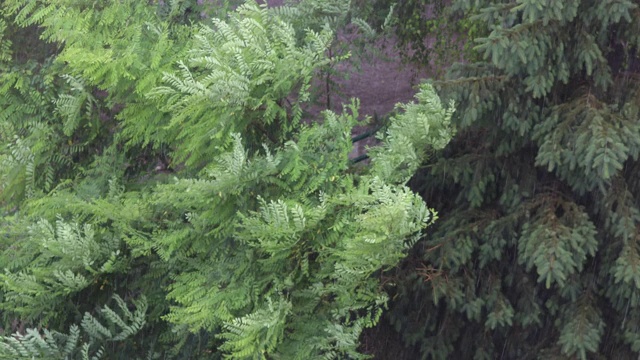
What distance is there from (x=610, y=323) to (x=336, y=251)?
102 inches

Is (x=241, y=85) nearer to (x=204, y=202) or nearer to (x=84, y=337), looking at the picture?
(x=204, y=202)

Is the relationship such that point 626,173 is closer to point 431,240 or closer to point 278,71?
point 431,240

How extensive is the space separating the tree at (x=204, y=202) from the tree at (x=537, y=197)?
487 mm

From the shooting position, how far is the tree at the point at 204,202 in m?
6.46

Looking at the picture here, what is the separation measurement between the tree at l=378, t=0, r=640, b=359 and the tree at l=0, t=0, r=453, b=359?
0.49 metres

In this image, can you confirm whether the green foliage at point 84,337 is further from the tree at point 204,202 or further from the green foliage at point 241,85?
the green foliage at point 241,85

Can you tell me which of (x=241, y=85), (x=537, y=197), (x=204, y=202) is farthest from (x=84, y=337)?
(x=537, y=197)

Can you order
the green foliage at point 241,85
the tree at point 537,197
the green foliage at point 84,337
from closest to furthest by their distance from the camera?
the tree at point 537,197 < the green foliage at point 241,85 < the green foliage at point 84,337

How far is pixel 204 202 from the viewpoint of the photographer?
6.71m

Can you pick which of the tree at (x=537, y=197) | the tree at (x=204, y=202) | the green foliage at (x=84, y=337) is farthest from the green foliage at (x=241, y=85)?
the green foliage at (x=84, y=337)

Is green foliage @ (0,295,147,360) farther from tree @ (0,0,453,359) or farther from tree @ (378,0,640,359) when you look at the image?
tree @ (378,0,640,359)

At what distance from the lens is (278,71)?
23.2 feet

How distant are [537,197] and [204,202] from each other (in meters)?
2.72

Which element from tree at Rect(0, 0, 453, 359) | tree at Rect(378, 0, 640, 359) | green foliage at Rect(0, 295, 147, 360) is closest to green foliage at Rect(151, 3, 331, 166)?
tree at Rect(0, 0, 453, 359)
